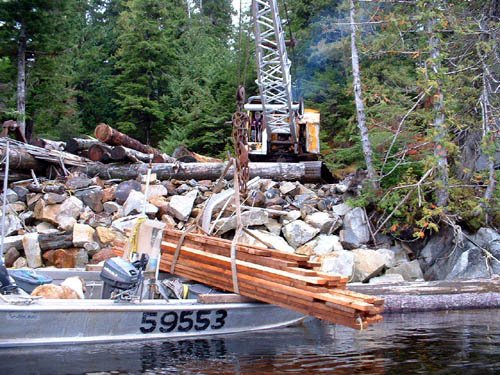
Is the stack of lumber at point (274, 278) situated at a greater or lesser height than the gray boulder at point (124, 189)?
lesser

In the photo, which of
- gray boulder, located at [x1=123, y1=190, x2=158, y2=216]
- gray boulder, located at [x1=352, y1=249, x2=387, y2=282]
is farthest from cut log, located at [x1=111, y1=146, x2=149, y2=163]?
gray boulder, located at [x1=352, y1=249, x2=387, y2=282]

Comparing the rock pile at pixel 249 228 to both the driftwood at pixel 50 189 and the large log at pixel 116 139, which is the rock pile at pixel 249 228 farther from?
the large log at pixel 116 139

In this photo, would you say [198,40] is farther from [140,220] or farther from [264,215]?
[140,220]

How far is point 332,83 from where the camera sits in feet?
91.1

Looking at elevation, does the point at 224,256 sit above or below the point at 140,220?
below

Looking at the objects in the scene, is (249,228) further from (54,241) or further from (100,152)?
(100,152)

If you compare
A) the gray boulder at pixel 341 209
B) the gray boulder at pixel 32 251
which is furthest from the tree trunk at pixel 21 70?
the gray boulder at pixel 341 209

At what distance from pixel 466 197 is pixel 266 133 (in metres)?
7.74

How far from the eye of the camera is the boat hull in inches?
254

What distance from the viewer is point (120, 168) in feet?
53.6

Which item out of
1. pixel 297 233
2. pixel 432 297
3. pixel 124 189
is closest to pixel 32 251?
pixel 124 189

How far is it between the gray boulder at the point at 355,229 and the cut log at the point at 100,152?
7.57 metres

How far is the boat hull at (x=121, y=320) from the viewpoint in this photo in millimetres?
6461

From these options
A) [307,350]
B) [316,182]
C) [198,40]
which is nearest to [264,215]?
[316,182]
